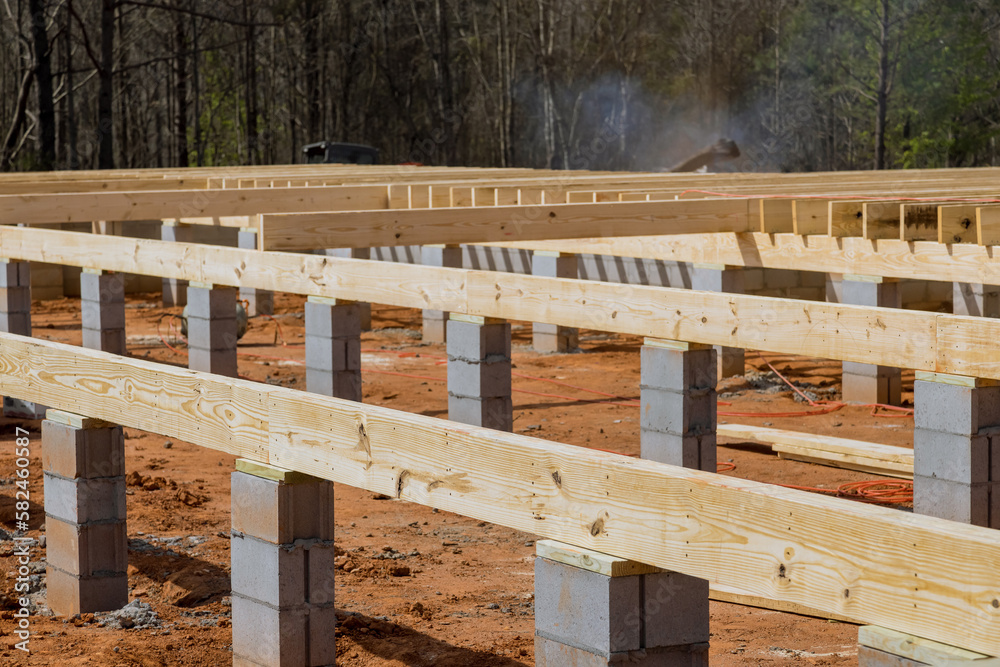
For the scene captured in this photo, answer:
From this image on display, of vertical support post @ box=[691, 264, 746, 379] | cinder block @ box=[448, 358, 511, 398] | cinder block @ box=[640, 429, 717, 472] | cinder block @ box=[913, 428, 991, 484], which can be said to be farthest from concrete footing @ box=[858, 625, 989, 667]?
vertical support post @ box=[691, 264, 746, 379]

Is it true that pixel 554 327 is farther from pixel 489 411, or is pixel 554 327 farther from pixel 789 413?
pixel 489 411

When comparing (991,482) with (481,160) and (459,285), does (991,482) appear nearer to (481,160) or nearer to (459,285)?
(459,285)

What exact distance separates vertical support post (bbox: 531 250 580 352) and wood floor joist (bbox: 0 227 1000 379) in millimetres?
5721

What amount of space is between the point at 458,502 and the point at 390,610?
8.22 feet

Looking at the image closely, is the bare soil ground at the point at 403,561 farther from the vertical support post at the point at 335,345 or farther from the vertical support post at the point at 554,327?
the vertical support post at the point at 554,327

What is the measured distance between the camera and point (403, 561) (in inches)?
280

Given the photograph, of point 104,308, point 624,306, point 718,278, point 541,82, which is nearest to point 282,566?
point 624,306

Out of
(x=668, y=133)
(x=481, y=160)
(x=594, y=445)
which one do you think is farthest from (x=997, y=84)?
(x=594, y=445)

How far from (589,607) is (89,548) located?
3.12 m

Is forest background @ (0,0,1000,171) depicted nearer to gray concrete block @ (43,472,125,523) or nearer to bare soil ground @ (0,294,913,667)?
bare soil ground @ (0,294,913,667)

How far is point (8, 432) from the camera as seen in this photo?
429 inches

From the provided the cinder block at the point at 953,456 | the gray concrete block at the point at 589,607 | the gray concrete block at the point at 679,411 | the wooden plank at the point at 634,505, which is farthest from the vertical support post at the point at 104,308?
the gray concrete block at the point at 589,607

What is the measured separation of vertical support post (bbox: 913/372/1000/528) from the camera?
6.37m

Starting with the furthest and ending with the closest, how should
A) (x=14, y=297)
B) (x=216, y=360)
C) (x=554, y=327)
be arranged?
(x=554, y=327) < (x=14, y=297) < (x=216, y=360)
